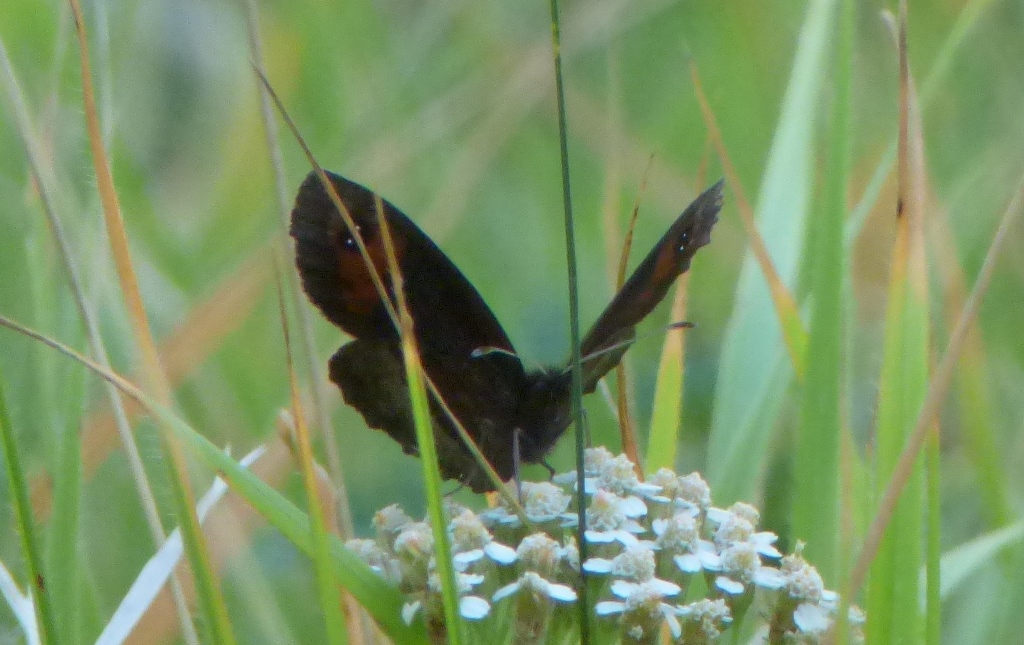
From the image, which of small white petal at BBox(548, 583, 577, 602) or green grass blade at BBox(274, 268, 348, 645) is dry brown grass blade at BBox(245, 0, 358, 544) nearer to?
green grass blade at BBox(274, 268, 348, 645)

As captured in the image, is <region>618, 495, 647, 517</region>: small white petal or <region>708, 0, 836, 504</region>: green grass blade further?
<region>708, 0, 836, 504</region>: green grass blade

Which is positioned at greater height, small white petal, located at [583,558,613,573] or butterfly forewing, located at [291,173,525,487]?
butterfly forewing, located at [291,173,525,487]

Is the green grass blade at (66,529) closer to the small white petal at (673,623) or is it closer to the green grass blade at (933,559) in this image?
the small white petal at (673,623)

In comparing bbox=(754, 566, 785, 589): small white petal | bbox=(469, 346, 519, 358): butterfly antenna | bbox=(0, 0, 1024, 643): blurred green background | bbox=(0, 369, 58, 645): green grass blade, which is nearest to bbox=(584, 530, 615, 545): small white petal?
bbox=(754, 566, 785, 589): small white petal

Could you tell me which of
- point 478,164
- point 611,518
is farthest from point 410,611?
point 478,164

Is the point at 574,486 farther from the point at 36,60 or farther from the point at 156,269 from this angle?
the point at 36,60
